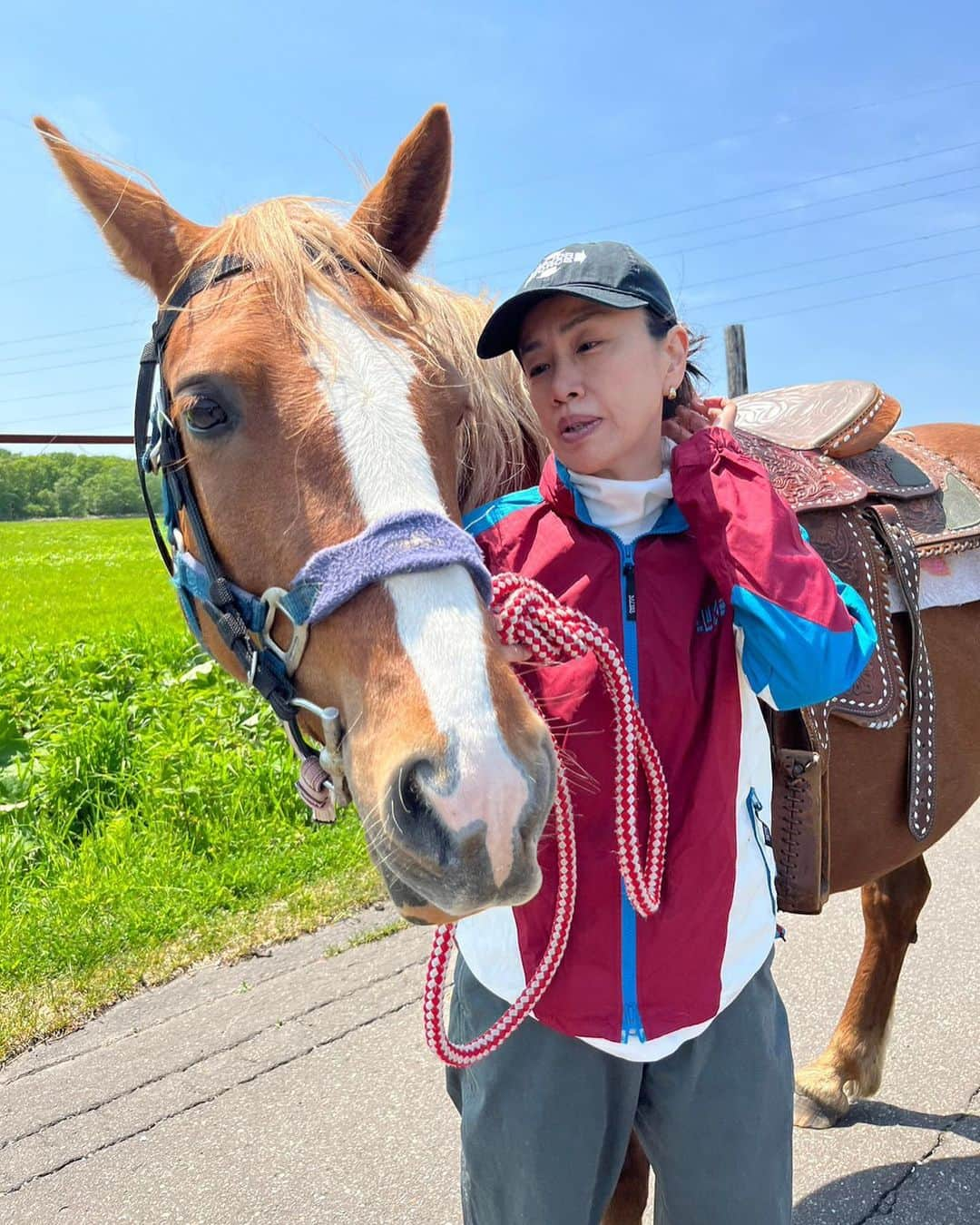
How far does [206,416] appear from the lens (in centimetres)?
132

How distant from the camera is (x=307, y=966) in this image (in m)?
3.32

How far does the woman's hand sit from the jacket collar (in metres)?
0.17

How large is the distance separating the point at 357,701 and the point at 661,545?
544mm

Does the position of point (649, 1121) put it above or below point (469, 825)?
below

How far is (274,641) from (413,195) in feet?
3.05

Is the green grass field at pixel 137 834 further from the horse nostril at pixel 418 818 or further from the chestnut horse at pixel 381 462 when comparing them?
the horse nostril at pixel 418 818

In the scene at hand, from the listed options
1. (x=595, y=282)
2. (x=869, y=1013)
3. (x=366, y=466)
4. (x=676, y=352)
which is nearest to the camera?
(x=366, y=466)

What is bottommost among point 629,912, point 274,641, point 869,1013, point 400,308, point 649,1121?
point 869,1013

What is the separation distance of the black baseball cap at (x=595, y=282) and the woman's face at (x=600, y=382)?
0.03 metres

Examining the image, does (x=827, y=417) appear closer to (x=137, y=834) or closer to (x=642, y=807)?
(x=642, y=807)

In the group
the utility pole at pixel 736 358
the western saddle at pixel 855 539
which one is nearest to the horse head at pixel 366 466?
the western saddle at pixel 855 539

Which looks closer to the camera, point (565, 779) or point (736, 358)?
point (565, 779)

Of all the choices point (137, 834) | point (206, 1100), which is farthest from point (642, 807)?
point (137, 834)

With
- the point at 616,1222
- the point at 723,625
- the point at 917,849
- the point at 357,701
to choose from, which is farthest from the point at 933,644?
the point at 357,701
